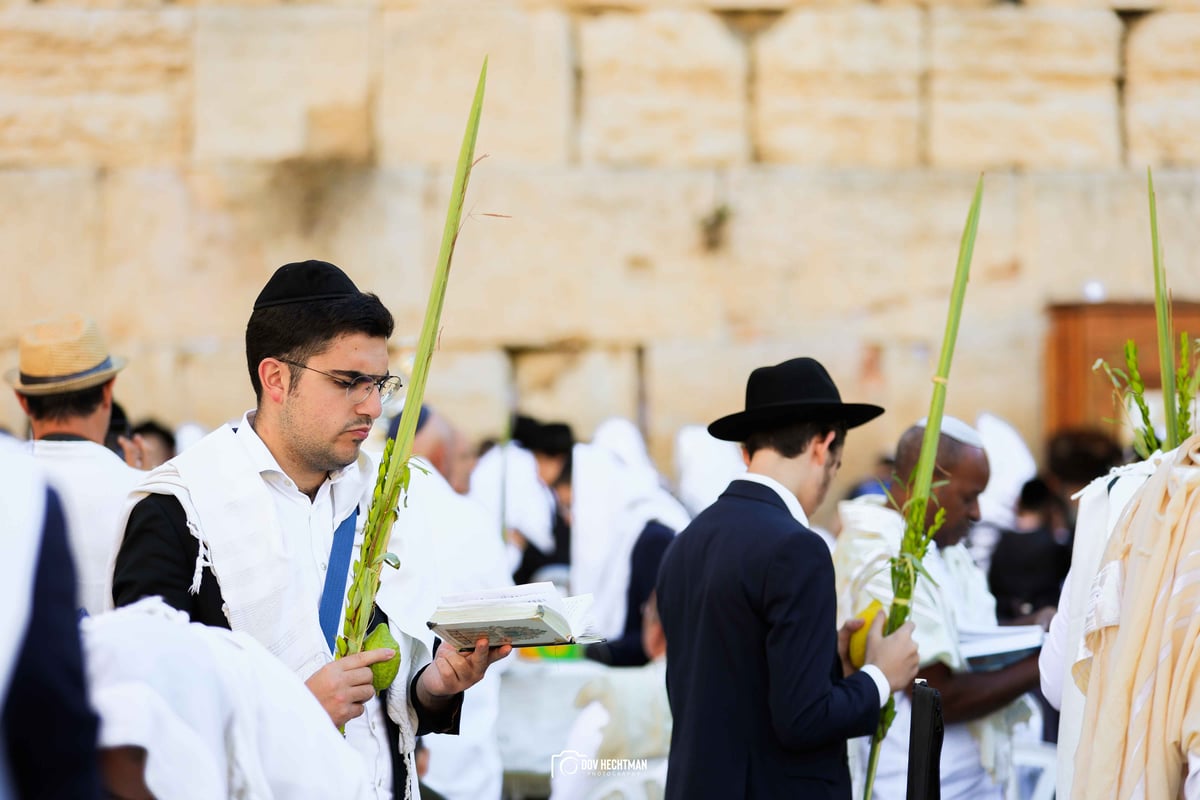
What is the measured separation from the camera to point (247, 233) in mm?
8320

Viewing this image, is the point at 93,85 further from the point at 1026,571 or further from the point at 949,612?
the point at 949,612

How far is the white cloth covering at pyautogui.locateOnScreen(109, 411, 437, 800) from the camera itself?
285 cm

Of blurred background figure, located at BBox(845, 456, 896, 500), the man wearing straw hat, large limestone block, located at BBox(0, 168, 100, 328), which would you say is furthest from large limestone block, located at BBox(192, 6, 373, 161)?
the man wearing straw hat

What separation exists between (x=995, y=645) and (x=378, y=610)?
206 cm

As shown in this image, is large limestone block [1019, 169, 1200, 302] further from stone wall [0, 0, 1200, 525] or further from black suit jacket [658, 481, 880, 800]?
black suit jacket [658, 481, 880, 800]

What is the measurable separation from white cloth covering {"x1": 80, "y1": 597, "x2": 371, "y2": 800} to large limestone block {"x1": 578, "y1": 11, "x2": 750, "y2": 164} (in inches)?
253

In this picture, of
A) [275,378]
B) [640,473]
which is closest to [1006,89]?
[640,473]

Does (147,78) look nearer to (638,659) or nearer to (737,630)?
(638,659)

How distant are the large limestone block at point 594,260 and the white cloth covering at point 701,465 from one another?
2.12 feet

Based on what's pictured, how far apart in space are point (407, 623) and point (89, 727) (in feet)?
5.14

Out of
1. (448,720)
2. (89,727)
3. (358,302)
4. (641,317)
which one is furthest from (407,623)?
(641,317)

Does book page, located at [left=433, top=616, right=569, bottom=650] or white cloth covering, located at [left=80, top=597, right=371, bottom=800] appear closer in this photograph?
white cloth covering, located at [left=80, top=597, right=371, bottom=800]

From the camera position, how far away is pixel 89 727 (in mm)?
1647

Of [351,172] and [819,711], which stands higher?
[351,172]
